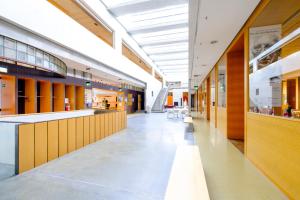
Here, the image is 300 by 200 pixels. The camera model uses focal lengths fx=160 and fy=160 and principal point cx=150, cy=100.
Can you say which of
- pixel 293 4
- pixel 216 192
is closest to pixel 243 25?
pixel 293 4

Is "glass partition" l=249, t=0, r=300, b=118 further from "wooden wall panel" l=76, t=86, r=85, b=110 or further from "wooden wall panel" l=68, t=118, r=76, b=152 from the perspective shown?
"wooden wall panel" l=76, t=86, r=85, b=110

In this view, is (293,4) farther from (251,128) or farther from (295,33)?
(251,128)

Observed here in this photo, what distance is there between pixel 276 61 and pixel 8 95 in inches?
379

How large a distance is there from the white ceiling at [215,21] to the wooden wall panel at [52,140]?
13.8 feet

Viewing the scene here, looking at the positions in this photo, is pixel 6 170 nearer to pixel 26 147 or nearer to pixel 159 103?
pixel 26 147

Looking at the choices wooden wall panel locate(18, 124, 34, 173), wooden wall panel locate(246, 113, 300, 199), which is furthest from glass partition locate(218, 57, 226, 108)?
wooden wall panel locate(18, 124, 34, 173)

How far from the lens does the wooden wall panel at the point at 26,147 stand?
3188 millimetres

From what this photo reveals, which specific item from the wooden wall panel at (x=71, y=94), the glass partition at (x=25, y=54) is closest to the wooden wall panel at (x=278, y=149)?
the glass partition at (x=25, y=54)

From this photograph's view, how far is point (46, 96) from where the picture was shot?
8.87 m

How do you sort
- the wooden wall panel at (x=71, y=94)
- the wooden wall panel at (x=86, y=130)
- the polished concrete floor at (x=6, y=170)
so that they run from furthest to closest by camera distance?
the wooden wall panel at (x=71, y=94)
the wooden wall panel at (x=86, y=130)
the polished concrete floor at (x=6, y=170)

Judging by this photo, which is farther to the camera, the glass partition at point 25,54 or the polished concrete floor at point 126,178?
the glass partition at point 25,54

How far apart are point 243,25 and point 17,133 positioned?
5.51 metres

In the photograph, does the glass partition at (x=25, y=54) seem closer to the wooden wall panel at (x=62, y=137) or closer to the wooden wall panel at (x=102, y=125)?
the wooden wall panel at (x=62, y=137)

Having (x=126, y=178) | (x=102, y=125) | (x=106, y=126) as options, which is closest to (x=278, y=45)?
(x=126, y=178)
